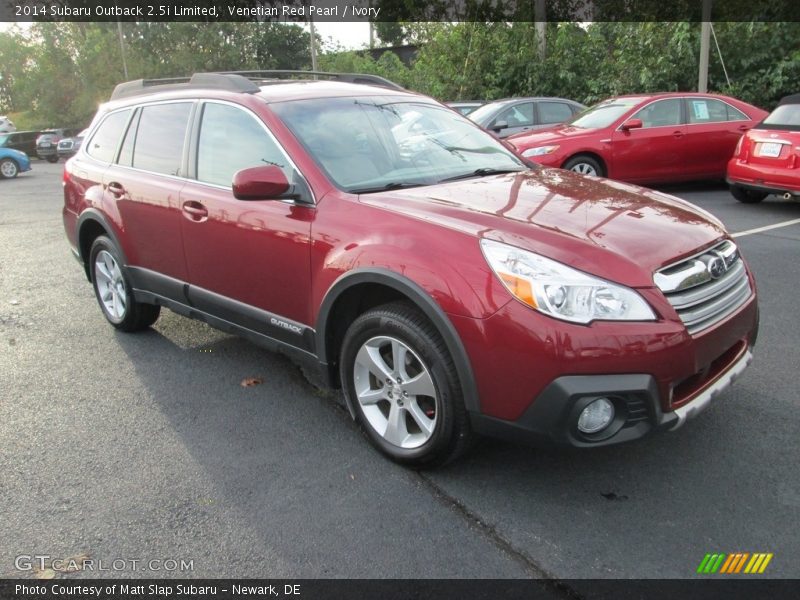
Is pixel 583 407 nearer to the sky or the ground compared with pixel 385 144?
nearer to the ground

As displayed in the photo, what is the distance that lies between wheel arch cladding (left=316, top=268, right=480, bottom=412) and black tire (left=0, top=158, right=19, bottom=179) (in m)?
21.8

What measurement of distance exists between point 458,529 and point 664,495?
0.90 m

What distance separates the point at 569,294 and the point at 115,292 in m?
3.76

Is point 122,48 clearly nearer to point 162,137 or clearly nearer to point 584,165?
point 584,165

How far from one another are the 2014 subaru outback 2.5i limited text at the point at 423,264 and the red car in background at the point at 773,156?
17.9ft

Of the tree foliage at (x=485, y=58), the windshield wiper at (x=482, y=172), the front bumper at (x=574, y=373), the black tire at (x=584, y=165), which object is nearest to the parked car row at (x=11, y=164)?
the tree foliage at (x=485, y=58)

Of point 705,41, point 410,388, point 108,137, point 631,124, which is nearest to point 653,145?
point 631,124

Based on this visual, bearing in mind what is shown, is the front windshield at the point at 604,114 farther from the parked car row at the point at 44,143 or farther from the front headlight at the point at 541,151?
the parked car row at the point at 44,143

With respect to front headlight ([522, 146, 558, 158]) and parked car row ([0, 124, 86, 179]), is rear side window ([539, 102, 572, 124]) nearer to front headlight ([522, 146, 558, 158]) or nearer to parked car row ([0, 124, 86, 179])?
front headlight ([522, 146, 558, 158])

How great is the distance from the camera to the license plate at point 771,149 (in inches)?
328

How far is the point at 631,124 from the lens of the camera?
988cm

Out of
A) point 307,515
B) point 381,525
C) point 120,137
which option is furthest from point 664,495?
point 120,137

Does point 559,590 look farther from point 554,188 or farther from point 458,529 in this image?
point 554,188

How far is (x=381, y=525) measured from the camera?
2803 millimetres
